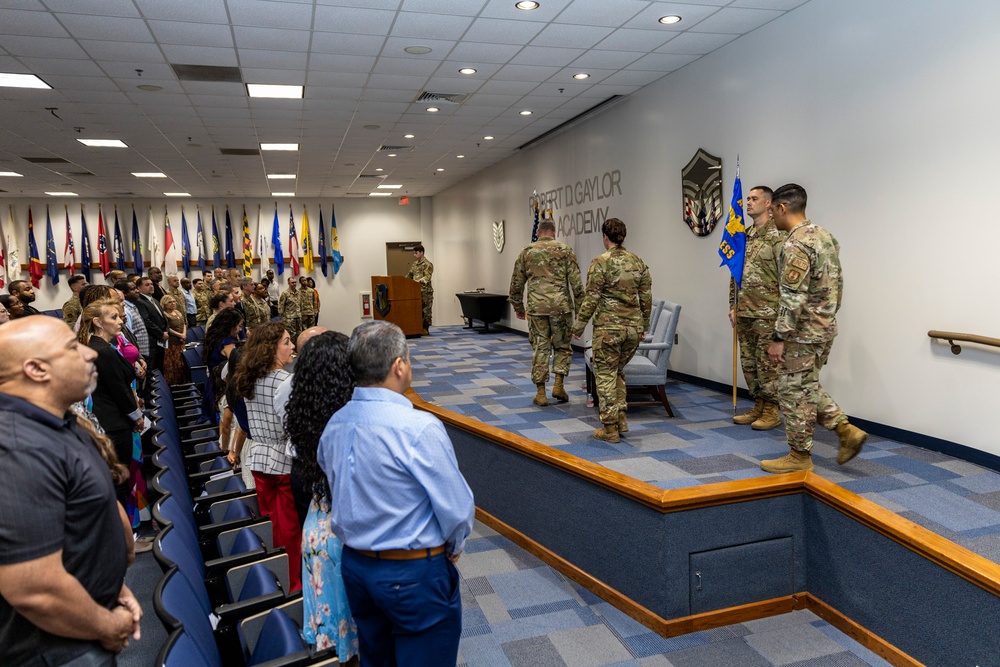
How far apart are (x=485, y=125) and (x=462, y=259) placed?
21.3 feet

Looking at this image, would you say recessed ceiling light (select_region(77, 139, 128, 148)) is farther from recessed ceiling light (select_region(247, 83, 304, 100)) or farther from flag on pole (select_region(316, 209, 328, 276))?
flag on pole (select_region(316, 209, 328, 276))

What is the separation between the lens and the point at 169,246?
643 inches

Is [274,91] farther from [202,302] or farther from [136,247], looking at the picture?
[136,247]

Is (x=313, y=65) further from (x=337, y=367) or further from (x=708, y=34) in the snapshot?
(x=337, y=367)

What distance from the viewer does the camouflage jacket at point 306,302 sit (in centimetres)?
1282

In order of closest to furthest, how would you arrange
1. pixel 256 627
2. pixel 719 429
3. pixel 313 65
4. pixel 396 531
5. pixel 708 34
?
pixel 396 531
pixel 256 627
pixel 719 429
pixel 708 34
pixel 313 65

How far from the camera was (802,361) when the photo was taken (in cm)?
393

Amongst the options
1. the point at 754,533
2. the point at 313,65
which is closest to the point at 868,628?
the point at 754,533

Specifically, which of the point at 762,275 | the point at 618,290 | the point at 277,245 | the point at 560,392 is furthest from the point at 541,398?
the point at 277,245

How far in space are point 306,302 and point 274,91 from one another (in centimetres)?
614

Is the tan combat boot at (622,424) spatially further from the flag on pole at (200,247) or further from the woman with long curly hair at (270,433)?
the flag on pole at (200,247)

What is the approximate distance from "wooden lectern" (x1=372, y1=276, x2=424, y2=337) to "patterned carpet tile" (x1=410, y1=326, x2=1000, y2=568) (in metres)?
5.31

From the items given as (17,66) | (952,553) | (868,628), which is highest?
(17,66)

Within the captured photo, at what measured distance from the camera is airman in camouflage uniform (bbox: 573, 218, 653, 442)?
4.95 meters
